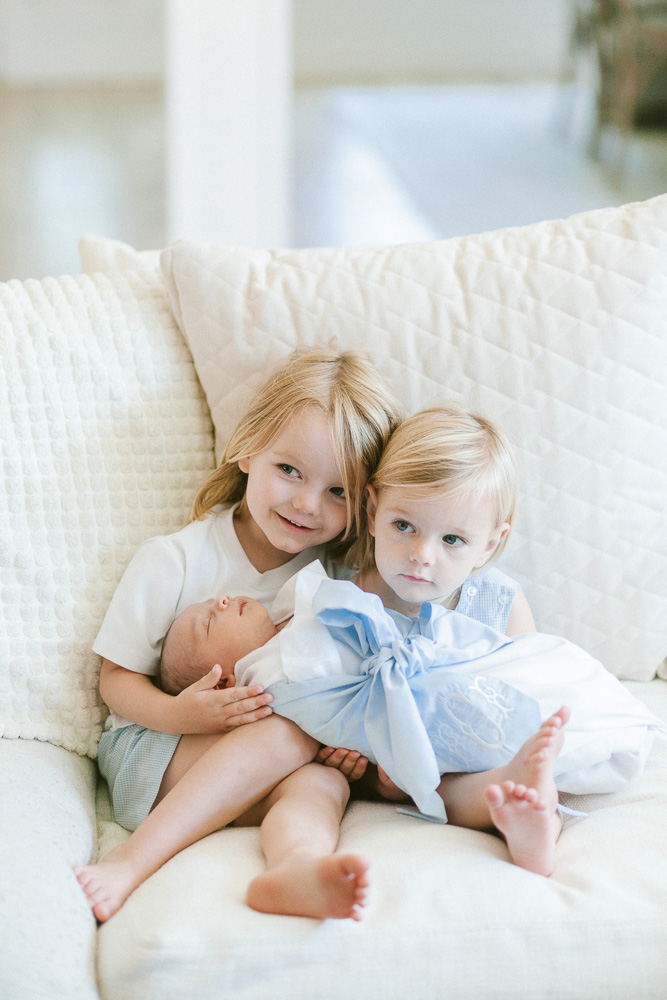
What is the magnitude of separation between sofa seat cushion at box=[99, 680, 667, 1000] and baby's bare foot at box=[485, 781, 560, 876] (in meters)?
0.02

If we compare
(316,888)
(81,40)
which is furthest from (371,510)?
(81,40)

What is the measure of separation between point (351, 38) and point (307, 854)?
7.20 ft

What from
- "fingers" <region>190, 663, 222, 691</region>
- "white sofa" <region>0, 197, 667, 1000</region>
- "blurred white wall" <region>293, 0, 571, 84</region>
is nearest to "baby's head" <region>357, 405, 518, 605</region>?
"white sofa" <region>0, 197, 667, 1000</region>

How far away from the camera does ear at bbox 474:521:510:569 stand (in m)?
1.03

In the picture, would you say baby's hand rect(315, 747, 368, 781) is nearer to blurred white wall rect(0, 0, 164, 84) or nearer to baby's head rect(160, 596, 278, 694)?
baby's head rect(160, 596, 278, 694)

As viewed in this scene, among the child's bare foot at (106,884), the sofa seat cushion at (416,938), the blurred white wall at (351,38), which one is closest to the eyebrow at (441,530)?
the sofa seat cushion at (416,938)

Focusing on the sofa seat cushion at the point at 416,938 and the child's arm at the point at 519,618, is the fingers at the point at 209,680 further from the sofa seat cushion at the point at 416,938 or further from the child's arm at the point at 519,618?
the child's arm at the point at 519,618

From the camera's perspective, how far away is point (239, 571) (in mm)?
1118

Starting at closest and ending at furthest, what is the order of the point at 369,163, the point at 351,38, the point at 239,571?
the point at 239,571, the point at 351,38, the point at 369,163

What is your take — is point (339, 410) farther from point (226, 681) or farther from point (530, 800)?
point (530, 800)

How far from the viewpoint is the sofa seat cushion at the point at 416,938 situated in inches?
→ 28.3

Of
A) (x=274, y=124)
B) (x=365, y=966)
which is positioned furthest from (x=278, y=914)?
(x=274, y=124)

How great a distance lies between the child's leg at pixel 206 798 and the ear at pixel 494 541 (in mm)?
280

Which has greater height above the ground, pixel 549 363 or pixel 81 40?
pixel 81 40
